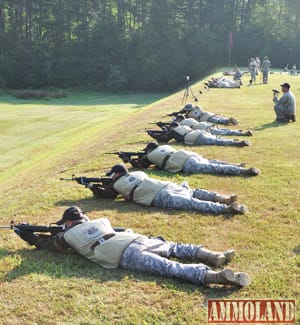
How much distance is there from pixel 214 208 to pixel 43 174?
678cm

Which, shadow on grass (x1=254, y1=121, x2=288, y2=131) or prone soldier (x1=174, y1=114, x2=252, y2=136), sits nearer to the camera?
prone soldier (x1=174, y1=114, x2=252, y2=136)

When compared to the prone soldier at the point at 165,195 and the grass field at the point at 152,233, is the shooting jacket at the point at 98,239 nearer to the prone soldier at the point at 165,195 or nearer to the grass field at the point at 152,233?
the grass field at the point at 152,233

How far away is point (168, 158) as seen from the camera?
9438 mm

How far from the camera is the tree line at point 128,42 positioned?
58312mm

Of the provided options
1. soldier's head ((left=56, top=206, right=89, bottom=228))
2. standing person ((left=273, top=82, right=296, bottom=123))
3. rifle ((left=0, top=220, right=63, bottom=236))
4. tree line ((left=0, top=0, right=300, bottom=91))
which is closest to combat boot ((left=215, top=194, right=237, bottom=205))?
soldier's head ((left=56, top=206, right=89, bottom=228))

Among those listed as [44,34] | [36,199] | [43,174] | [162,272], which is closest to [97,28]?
[44,34]

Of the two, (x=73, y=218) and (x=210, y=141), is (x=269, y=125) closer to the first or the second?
(x=210, y=141)

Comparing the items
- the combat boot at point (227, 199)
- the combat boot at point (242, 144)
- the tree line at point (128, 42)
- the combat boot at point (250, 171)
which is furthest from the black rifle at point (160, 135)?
the tree line at point (128, 42)

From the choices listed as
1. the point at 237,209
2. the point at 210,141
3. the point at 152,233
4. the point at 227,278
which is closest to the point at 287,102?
the point at 210,141

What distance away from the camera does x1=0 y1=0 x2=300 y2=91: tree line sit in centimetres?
5831

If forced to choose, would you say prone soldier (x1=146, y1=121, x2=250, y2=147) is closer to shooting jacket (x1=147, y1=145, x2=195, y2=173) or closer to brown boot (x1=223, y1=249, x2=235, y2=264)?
shooting jacket (x1=147, y1=145, x2=195, y2=173)

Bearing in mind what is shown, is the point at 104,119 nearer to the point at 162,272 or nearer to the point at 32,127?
the point at 32,127

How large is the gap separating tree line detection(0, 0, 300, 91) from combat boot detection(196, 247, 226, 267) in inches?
2051

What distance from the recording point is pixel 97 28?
60.9 meters
